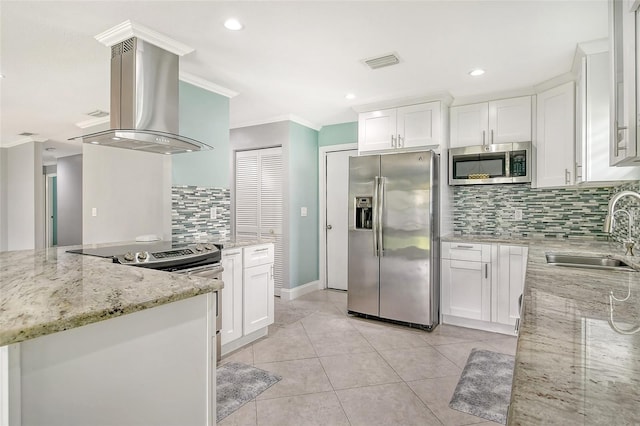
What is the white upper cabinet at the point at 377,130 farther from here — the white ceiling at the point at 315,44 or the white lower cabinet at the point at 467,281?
the white lower cabinet at the point at 467,281

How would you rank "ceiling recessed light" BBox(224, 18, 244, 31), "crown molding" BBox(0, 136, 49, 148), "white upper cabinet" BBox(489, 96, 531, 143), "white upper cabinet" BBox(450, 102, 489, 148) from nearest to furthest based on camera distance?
"ceiling recessed light" BBox(224, 18, 244, 31)
"white upper cabinet" BBox(489, 96, 531, 143)
"white upper cabinet" BBox(450, 102, 489, 148)
"crown molding" BBox(0, 136, 49, 148)

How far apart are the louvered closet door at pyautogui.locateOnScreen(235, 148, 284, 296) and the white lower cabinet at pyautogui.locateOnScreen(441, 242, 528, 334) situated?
6.97 feet

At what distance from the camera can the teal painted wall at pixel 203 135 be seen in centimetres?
308

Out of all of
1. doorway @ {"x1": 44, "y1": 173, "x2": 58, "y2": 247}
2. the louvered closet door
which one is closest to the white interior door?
the louvered closet door

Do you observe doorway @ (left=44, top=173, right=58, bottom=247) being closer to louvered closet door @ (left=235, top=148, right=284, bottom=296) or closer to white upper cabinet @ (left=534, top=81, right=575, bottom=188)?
louvered closet door @ (left=235, top=148, right=284, bottom=296)

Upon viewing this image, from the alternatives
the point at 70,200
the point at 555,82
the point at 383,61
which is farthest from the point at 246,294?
the point at 70,200

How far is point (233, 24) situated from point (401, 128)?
2.13m

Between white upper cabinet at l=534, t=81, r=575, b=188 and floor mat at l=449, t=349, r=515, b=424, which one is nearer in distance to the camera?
floor mat at l=449, t=349, r=515, b=424

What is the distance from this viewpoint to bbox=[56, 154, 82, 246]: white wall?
7.20 m

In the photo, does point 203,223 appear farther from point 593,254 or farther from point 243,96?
point 593,254

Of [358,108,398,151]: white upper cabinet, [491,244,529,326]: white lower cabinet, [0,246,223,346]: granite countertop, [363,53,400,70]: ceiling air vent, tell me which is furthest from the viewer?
[358,108,398,151]: white upper cabinet

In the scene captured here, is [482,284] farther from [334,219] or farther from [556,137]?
[334,219]

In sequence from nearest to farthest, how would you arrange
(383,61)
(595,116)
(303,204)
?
(595,116) < (383,61) < (303,204)

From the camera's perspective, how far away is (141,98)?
7.93 feet
